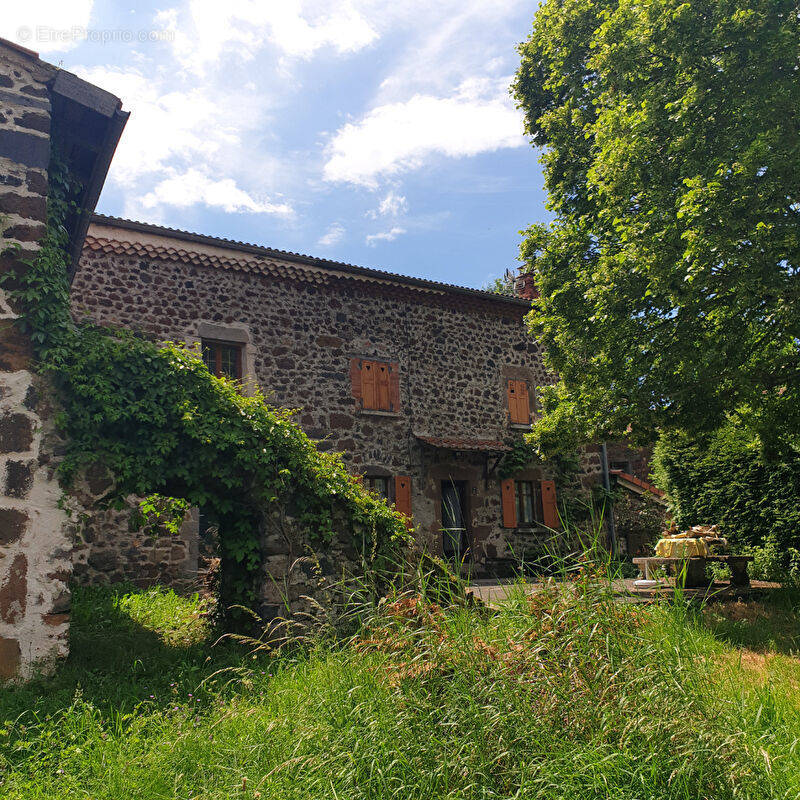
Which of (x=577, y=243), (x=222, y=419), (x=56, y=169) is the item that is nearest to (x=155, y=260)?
(x=56, y=169)

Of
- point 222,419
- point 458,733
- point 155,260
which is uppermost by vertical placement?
point 155,260

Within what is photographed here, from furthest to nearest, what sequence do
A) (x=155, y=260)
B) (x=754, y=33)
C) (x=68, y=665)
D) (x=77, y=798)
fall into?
(x=155, y=260), (x=754, y=33), (x=68, y=665), (x=77, y=798)

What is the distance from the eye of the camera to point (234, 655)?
5.32 meters

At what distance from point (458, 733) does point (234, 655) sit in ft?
9.44

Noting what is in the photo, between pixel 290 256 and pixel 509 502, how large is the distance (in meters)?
6.56

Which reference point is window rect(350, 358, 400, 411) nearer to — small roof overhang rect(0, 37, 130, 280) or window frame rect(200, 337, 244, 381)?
window frame rect(200, 337, 244, 381)

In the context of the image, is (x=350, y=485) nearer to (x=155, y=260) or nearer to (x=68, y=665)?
(x=68, y=665)

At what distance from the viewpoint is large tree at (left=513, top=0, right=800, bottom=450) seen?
615 cm

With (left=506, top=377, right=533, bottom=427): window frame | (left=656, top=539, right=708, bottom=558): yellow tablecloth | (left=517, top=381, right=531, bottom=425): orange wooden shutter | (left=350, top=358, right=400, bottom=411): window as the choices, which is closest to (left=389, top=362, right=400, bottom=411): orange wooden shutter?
(left=350, top=358, right=400, bottom=411): window

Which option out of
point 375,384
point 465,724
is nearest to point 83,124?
point 465,724

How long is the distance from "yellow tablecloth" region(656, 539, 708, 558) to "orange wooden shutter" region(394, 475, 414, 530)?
4858 millimetres

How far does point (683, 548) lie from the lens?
787 cm

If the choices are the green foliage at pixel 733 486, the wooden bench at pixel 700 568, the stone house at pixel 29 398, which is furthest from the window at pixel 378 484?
the stone house at pixel 29 398

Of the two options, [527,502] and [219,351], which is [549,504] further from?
[219,351]
